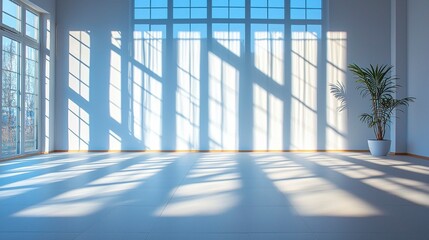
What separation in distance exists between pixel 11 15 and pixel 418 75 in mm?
9140

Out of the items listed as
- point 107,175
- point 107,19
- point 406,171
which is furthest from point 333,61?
point 107,175

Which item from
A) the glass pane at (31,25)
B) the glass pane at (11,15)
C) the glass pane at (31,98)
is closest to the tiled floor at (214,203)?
the glass pane at (31,98)

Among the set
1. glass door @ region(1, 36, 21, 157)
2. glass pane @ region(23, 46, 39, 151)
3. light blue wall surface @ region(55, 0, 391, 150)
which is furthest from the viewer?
light blue wall surface @ region(55, 0, 391, 150)

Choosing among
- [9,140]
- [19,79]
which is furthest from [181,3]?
[9,140]

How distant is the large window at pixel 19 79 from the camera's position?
23.8ft

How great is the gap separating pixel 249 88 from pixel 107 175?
500 centimetres

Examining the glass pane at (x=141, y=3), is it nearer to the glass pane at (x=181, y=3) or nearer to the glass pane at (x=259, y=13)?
the glass pane at (x=181, y=3)

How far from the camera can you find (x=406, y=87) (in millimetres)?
8500

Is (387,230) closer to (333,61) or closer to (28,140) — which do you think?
(333,61)

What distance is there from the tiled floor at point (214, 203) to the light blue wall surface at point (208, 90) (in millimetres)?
3209

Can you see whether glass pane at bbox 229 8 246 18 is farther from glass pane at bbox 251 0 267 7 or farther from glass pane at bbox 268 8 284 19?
glass pane at bbox 268 8 284 19

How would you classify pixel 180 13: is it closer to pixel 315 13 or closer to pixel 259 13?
pixel 259 13

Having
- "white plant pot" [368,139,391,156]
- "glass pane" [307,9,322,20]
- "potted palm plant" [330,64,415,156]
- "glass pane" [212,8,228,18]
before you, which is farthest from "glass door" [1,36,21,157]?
"white plant pot" [368,139,391,156]

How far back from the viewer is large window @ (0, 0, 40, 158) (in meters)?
7.26
